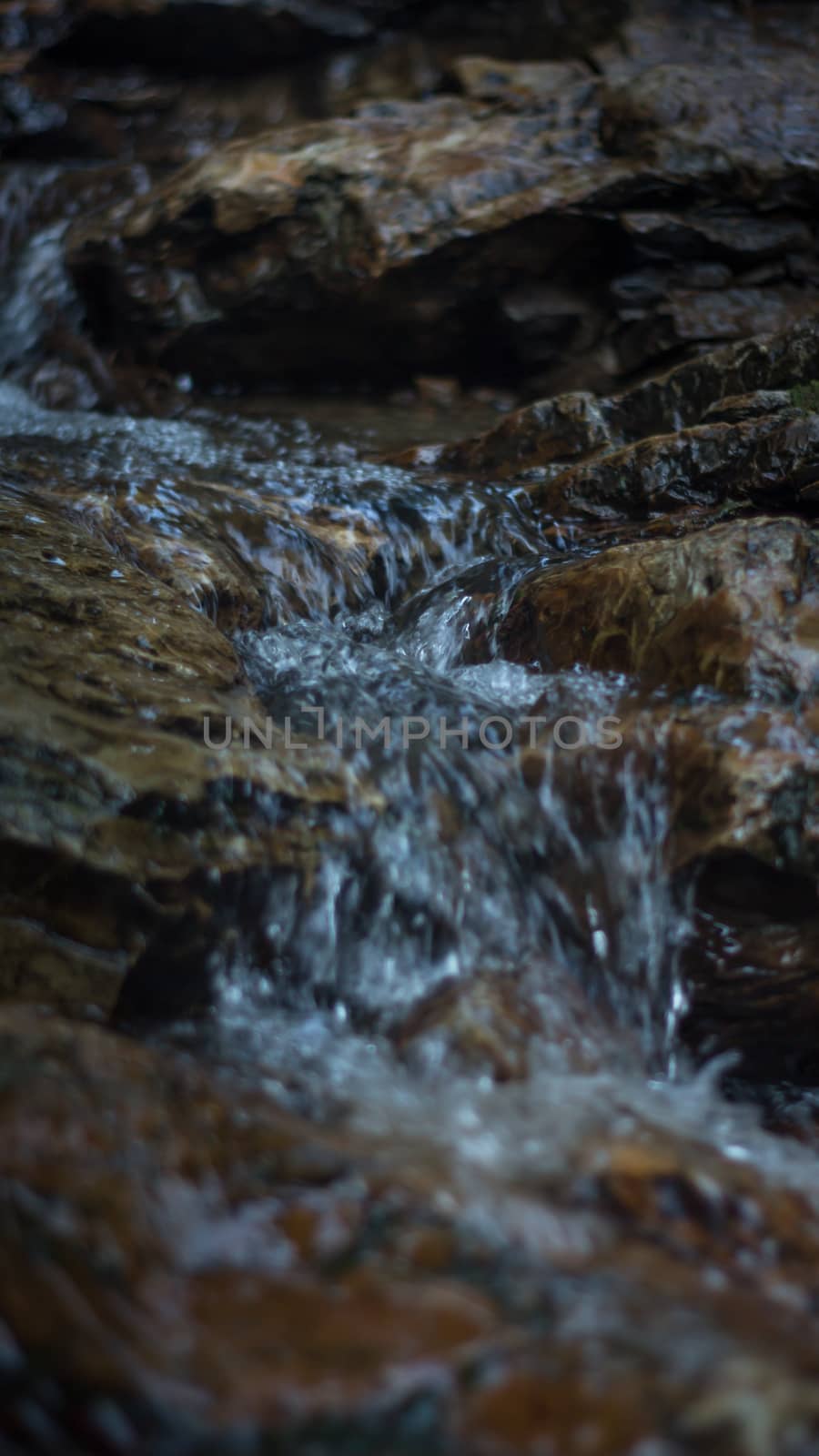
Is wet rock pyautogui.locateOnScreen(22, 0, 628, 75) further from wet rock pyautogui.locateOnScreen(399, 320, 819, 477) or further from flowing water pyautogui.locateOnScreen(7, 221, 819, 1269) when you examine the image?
flowing water pyautogui.locateOnScreen(7, 221, 819, 1269)

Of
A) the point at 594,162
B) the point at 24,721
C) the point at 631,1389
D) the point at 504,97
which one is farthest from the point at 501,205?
the point at 631,1389

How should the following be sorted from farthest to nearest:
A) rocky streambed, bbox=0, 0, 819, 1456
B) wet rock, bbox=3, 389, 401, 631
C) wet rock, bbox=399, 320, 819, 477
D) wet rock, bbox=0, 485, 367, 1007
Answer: wet rock, bbox=399, 320, 819, 477 → wet rock, bbox=3, 389, 401, 631 → wet rock, bbox=0, 485, 367, 1007 → rocky streambed, bbox=0, 0, 819, 1456

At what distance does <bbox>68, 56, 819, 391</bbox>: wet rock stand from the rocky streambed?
0.13 feet

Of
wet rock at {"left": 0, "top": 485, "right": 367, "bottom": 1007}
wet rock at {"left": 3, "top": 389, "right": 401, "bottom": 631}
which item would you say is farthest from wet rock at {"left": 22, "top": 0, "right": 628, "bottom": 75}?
wet rock at {"left": 0, "top": 485, "right": 367, "bottom": 1007}

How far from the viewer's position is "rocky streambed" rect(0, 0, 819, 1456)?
1493mm

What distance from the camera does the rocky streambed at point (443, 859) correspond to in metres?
1.49

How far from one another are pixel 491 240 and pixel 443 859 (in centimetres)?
506

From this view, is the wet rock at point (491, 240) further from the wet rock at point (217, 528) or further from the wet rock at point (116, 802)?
the wet rock at point (116, 802)

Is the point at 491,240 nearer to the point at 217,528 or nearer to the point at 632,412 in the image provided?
the point at 632,412

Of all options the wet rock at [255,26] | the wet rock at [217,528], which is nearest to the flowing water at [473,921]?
the wet rock at [217,528]

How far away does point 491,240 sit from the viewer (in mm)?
6539

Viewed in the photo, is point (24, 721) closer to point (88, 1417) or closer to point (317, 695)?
point (317, 695)

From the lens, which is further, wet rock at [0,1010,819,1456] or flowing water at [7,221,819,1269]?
flowing water at [7,221,819,1269]

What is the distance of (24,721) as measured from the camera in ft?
8.75
